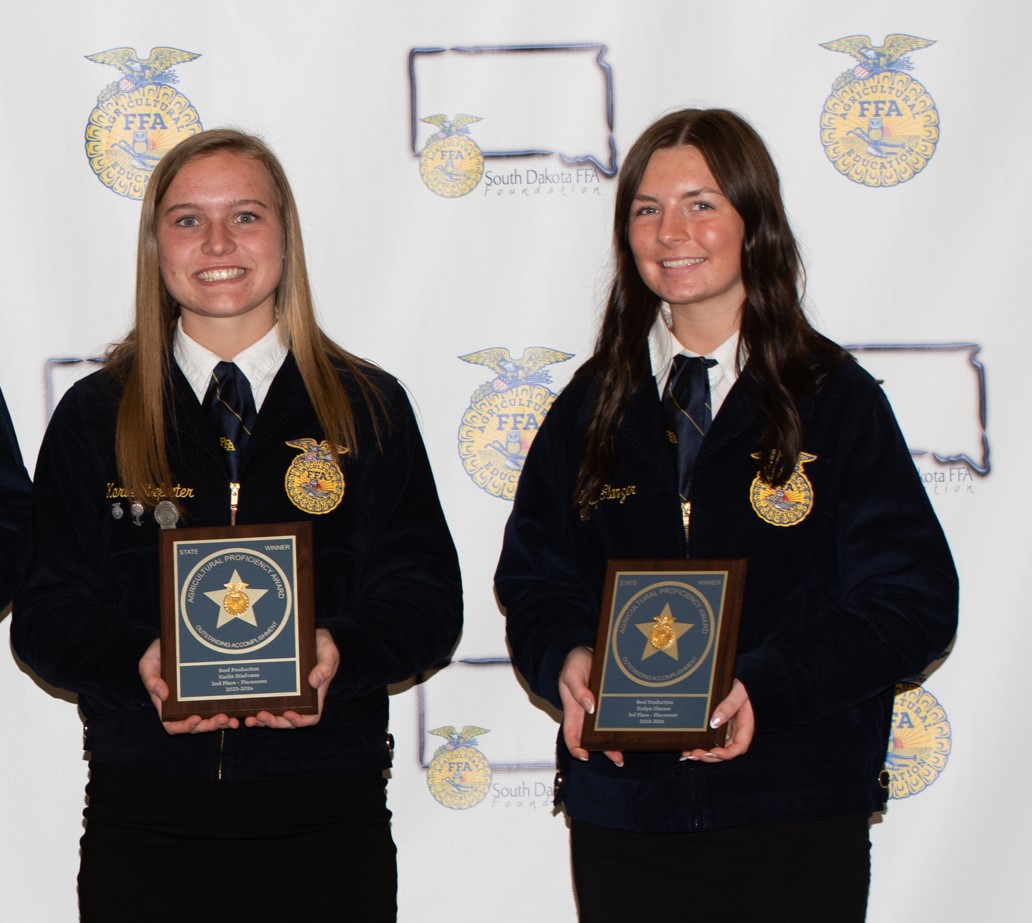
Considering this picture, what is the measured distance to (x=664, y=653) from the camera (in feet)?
7.32

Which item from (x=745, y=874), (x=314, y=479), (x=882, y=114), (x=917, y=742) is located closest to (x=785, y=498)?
(x=745, y=874)

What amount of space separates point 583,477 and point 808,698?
0.58 meters

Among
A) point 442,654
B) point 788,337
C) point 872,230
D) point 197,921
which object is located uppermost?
point 872,230

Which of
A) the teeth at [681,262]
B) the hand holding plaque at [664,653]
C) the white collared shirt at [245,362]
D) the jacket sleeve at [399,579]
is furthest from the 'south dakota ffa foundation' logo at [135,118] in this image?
the hand holding plaque at [664,653]

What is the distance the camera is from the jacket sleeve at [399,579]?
245cm

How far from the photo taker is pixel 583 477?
8.32ft

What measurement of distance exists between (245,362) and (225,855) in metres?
0.92

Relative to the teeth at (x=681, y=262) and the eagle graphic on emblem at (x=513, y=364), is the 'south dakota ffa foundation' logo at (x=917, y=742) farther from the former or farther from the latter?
the teeth at (x=681, y=262)

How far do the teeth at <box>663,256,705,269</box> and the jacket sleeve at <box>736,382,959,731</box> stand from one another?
37 cm

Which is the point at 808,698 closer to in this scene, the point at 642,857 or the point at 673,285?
the point at 642,857

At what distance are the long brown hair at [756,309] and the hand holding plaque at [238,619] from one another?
0.57m

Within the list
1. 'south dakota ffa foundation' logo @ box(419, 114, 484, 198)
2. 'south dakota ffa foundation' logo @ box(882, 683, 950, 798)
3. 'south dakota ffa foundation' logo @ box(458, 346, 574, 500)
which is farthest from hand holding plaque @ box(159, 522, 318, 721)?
'south dakota ffa foundation' logo @ box(882, 683, 950, 798)

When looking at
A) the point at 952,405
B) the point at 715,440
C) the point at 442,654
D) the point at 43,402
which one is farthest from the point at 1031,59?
the point at 43,402

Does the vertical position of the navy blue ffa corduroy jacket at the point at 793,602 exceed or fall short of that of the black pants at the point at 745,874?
it exceeds it
